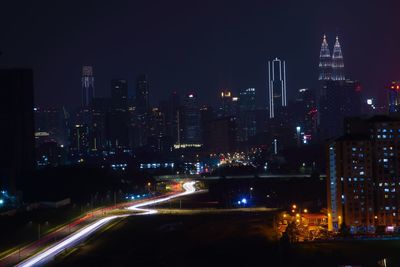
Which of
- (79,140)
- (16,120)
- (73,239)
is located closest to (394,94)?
(16,120)

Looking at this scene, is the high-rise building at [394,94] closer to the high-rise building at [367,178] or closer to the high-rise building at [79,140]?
the high-rise building at [367,178]

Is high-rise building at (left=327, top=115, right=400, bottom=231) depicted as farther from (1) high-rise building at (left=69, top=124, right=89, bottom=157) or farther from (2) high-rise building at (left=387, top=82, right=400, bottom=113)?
(1) high-rise building at (left=69, top=124, right=89, bottom=157)

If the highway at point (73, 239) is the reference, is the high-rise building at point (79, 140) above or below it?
above

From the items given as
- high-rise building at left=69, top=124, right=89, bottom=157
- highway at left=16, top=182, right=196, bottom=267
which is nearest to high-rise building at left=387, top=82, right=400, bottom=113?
highway at left=16, top=182, right=196, bottom=267

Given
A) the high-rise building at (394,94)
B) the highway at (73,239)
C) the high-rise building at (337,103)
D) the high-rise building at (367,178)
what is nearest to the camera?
the highway at (73,239)

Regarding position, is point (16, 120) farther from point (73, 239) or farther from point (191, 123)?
point (191, 123)

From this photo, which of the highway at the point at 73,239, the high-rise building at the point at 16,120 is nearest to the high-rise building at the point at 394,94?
the highway at the point at 73,239
